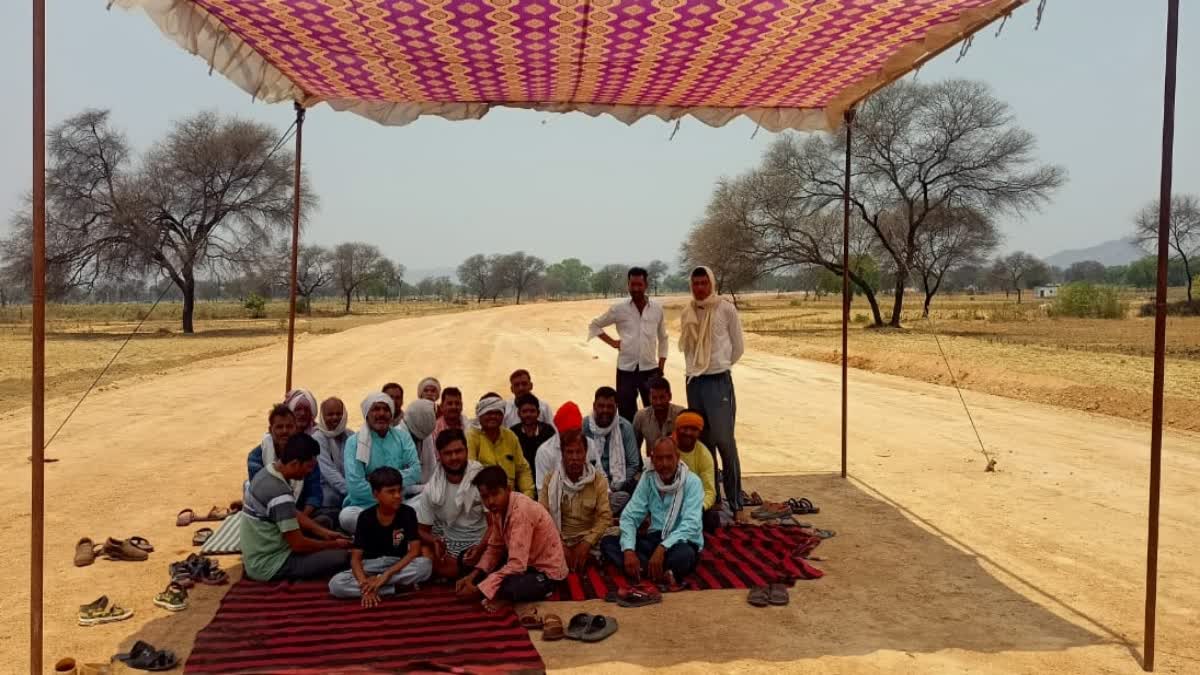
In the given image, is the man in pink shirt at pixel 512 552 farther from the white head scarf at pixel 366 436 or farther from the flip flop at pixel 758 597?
the white head scarf at pixel 366 436

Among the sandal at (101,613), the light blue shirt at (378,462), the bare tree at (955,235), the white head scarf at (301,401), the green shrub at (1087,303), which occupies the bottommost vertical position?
the sandal at (101,613)

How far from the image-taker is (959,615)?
430 centimetres

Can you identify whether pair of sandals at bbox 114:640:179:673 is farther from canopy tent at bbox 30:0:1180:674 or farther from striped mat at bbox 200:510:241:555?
striped mat at bbox 200:510:241:555

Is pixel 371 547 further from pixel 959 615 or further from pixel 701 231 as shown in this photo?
pixel 701 231

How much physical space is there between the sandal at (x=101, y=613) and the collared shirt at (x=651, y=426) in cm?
344

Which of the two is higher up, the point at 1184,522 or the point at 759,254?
the point at 759,254

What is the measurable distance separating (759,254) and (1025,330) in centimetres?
979

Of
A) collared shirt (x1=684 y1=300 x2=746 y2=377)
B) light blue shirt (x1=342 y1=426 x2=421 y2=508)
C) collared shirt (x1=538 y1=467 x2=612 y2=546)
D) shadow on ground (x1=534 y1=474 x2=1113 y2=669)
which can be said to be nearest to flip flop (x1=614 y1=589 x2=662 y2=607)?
shadow on ground (x1=534 y1=474 x2=1113 y2=669)

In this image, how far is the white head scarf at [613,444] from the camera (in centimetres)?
596

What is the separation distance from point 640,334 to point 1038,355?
14.9 metres

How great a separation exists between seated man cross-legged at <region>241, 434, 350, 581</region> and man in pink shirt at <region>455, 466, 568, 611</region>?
916 millimetres

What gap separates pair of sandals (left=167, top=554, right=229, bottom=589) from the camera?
476 centimetres

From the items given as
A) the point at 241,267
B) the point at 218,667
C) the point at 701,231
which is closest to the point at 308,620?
the point at 218,667

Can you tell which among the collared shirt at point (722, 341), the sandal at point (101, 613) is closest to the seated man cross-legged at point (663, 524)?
the collared shirt at point (722, 341)
